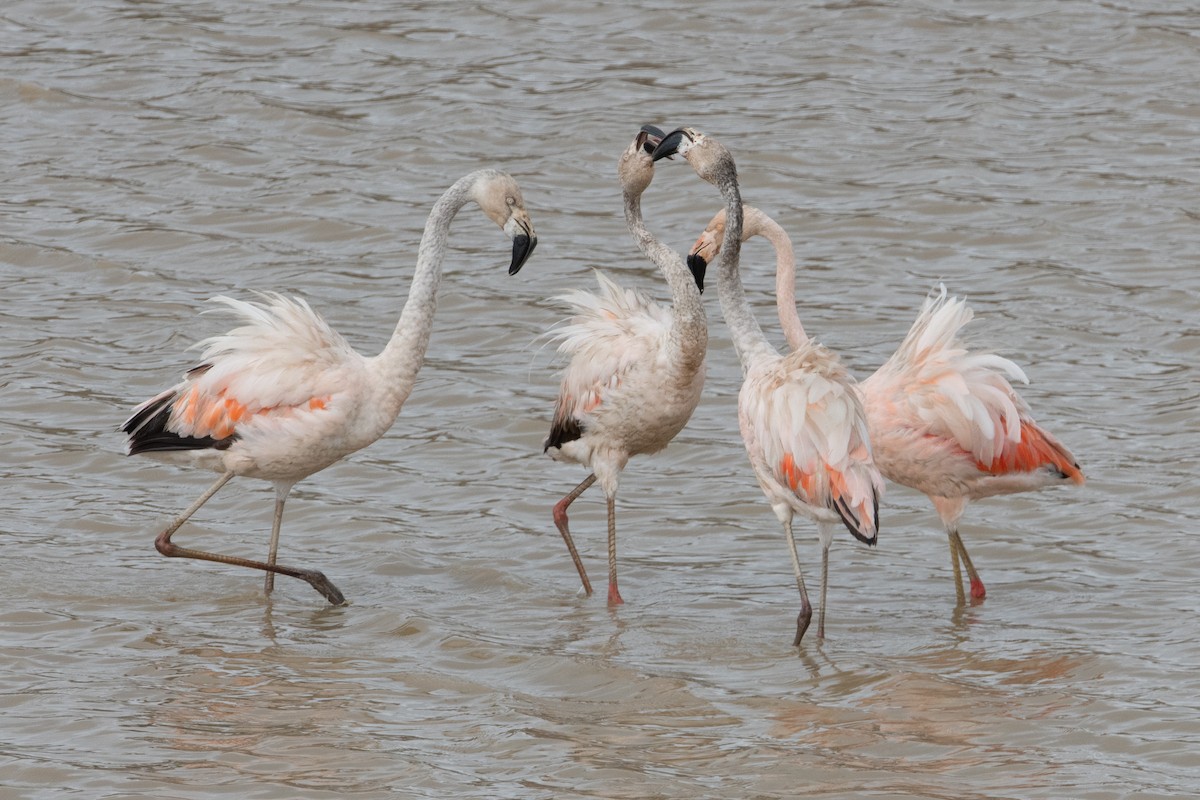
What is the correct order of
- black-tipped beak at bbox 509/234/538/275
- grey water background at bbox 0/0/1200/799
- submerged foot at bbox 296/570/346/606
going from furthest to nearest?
black-tipped beak at bbox 509/234/538/275 < submerged foot at bbox 296/570/346/606 < grey water background at bbox 0/0/1200/799

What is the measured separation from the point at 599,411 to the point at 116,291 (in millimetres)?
4880

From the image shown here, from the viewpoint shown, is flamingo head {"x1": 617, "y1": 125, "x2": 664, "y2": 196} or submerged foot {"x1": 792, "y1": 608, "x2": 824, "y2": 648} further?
flamingo head {"x1": 617, "y1": 125, "x2": 664, "y2": 196}

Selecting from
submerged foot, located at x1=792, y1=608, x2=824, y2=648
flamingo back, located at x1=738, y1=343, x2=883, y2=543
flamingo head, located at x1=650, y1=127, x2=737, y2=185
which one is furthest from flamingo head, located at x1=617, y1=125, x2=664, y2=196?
submerged foot, located at x1=792, y1=608, x2=824, y2=648

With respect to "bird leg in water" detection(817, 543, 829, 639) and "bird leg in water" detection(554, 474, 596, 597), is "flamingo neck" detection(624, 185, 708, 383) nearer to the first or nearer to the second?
"bird leg in water" detection(554, 474, 596, 597)

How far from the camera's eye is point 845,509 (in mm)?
7223

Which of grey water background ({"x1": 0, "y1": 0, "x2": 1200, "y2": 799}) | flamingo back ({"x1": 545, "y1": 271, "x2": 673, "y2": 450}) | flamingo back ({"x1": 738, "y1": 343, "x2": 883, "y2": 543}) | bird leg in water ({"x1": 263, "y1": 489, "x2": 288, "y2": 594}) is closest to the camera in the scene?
grey water background ({"x1": 0, "y1": 0, "x2": 1200, "y2": 799})

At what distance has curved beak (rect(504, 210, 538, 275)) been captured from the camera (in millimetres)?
8102

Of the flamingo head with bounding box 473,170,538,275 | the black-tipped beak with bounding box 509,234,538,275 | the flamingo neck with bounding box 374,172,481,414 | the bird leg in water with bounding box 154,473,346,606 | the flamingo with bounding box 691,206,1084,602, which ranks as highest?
the flamingo head with bounding box 473,170,538,275

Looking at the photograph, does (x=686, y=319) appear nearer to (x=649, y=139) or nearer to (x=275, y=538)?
(x=649, y=139)

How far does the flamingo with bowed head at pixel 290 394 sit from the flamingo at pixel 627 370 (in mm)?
625

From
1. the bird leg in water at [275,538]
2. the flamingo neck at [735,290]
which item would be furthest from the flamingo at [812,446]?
the bird leg in water at [275,538]

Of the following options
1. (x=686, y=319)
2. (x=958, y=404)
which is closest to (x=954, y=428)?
(x=958, y=404)

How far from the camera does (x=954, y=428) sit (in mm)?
7879

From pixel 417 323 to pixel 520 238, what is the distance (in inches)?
23.6
